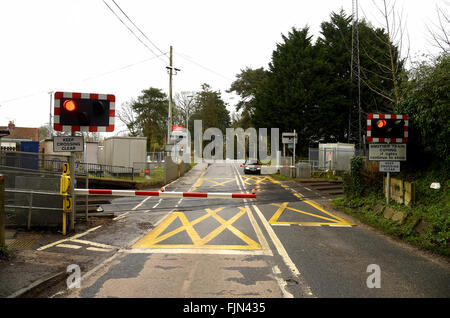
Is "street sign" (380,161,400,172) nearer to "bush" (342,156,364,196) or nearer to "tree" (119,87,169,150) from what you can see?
"bush" (342,156,364,196)

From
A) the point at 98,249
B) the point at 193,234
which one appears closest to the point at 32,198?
the point at 98,249

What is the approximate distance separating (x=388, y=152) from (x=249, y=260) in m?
6.53

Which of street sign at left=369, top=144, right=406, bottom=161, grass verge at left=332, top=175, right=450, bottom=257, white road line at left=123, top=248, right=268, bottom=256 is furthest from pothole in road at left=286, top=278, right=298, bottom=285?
street sign at left=369, top=144, right=406, bottom=161

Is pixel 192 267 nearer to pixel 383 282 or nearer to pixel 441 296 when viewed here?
pixel 383 282

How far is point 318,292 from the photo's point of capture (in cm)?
423

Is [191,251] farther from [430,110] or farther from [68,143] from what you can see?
[430,110]

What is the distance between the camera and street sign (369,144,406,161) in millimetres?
9562

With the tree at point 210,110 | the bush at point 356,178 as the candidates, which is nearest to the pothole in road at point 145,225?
the bush at point 356,178

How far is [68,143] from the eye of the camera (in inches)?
285

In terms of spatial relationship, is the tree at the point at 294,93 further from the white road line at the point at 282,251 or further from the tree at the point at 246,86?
the white road line at the point at 282,251

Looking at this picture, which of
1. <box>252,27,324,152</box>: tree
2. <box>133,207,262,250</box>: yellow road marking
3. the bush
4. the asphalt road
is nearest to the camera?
the asphalt road

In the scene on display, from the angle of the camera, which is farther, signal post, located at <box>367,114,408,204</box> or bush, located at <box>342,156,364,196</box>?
bush, located at <box>342,156,364,196</box>

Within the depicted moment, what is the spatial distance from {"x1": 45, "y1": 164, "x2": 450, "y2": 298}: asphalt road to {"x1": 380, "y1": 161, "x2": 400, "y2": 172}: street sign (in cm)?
200

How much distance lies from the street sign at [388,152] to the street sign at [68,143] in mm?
8461
